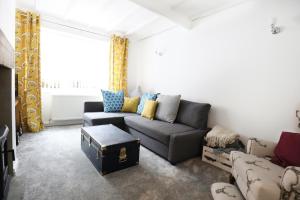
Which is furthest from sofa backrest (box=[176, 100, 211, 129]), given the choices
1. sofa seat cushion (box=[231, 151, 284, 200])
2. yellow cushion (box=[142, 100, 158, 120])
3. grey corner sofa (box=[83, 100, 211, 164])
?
sofa seat cushion (box=[231, 151, 284, 200])

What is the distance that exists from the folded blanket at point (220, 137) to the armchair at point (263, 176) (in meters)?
0.40

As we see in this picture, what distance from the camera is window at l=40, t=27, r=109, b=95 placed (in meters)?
3.65

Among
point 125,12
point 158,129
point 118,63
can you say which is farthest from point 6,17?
point 118,63

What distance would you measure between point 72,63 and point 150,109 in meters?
2.35

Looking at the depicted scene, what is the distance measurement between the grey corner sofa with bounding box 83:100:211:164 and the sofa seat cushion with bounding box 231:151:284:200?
2.19 ft

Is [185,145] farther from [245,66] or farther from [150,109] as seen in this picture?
[245,66]

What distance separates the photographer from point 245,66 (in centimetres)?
229

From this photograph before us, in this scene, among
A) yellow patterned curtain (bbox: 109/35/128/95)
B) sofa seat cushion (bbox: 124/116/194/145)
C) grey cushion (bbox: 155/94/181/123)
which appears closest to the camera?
sofa seat cushion (bbox: 124/116/194/145)

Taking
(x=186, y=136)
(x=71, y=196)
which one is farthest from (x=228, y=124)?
(x=71, y=196)

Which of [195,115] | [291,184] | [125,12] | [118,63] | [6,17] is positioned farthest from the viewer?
[118,63]

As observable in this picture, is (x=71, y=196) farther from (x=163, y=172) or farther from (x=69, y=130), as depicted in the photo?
(x=69, y=130)

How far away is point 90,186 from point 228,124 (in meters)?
2.07

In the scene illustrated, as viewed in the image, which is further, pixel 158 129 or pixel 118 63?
pixel 118 63

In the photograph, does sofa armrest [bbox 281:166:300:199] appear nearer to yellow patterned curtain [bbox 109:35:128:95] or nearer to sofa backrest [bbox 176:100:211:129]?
sofa backrest [bbox 176:100:211:129]
